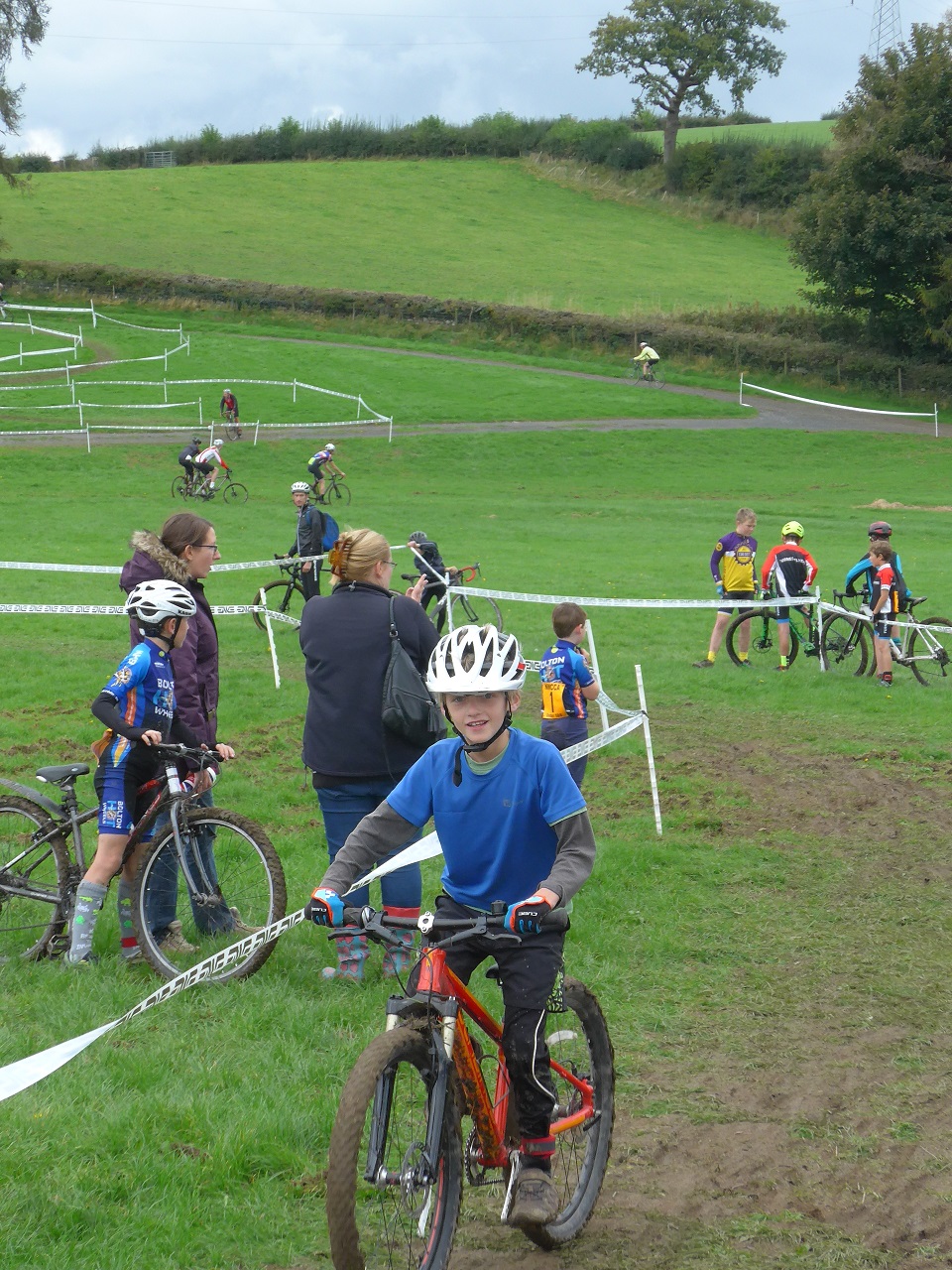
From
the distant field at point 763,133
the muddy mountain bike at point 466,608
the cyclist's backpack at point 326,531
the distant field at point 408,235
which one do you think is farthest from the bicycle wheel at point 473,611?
the distant field at point 763,133

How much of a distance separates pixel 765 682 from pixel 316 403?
31.8 m

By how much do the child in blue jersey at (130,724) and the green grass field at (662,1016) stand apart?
0.37m

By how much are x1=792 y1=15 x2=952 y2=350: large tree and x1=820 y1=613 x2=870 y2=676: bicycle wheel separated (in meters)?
38.4

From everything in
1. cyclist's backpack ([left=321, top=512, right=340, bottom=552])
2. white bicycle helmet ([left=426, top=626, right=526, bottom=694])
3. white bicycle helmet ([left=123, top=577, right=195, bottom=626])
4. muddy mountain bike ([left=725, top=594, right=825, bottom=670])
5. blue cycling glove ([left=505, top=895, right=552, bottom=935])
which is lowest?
muddy mountain bike ([left=725, top=594, right=825, bottom=670])

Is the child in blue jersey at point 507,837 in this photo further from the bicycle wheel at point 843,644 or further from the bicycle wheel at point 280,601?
the bicycle wheel at point 280,601

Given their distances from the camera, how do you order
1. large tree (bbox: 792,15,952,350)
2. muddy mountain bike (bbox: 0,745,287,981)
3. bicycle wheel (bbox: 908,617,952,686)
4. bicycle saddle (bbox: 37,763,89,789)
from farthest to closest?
large tree (bbox: 792,15,952,350), bicycle wheel (bbox: 908,617,952,686), bicycle saddle (bbox: 37,763,89,789), muddy mountain bike (bbox: 0,745,287,981)

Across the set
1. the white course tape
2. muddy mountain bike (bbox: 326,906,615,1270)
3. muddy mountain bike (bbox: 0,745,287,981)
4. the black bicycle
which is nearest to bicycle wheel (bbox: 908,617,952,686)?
the black bicycle

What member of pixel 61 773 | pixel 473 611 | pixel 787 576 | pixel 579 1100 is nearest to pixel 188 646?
pixel 61 773

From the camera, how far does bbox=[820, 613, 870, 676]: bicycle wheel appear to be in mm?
16344

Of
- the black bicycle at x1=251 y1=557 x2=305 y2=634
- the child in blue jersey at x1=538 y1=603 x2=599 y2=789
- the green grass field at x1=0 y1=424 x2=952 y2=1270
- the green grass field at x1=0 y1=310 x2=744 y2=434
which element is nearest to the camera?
the green grass field at x1=0 y1=424 x2=952 y2=1270

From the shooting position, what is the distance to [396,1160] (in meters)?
3.88

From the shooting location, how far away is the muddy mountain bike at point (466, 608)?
60.7 ft

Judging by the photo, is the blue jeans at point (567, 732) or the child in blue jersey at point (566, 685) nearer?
the child in blue jersey at point (566, 685)

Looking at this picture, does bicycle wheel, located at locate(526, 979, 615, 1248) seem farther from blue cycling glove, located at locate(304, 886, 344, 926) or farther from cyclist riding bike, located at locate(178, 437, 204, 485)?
cyclist riding bike, located at locate(178, 437, 204, 485)
